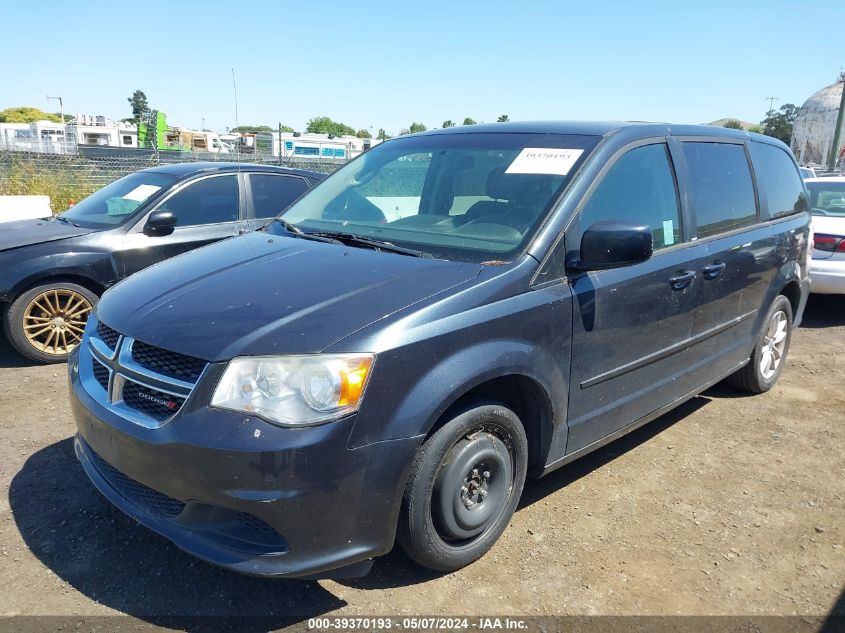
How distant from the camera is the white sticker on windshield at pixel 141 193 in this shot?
19.8 feet

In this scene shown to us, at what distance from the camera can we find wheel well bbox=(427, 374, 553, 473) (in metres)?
2.75

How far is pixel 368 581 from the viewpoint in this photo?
2.74 metres

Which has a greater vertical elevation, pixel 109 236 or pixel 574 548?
pixel 109 236

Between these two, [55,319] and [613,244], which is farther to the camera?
[55,319]

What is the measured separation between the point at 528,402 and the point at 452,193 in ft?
4.09

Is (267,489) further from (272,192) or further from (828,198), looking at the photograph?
(828,198)

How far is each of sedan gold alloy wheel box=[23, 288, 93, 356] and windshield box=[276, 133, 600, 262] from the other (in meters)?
2.77

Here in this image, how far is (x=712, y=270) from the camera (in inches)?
149

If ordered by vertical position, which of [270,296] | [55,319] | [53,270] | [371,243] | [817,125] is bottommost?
[55,319]

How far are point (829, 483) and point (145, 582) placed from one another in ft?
11.8

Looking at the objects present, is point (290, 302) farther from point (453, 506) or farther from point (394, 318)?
point (453, 506)

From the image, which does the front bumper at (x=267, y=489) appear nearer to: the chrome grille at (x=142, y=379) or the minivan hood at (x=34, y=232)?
the chrome grille at (x=142, y=379)

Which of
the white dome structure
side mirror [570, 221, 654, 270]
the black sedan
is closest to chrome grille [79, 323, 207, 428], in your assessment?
side mirror [570, 221, 654, 270]

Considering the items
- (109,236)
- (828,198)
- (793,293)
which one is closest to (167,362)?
(109,236)
